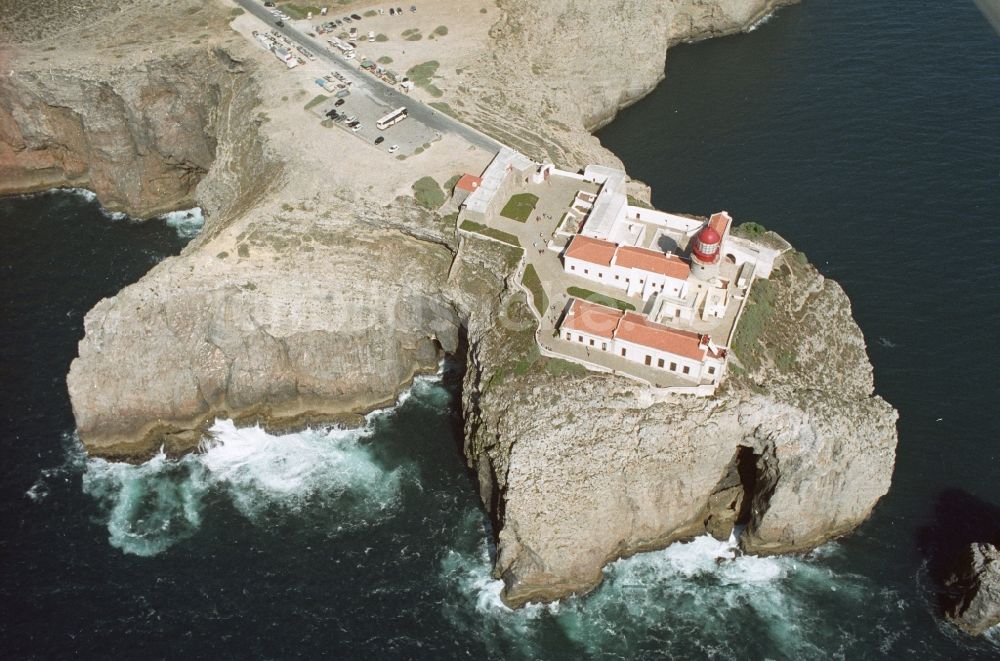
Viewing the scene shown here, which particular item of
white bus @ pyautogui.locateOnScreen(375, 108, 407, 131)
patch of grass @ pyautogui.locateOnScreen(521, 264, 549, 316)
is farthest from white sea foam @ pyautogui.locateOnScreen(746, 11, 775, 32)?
patch of grass @ pyautogui.locateOnScreen(521, 264, 549, 316)

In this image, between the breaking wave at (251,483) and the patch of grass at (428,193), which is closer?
the breaking wave at (251,483)

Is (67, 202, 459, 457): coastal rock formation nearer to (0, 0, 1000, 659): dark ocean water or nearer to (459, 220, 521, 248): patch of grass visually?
(0, 0, 1000, 659): dark ocean water

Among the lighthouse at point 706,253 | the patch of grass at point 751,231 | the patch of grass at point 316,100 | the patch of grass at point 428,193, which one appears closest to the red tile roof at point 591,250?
the lighthouse at point 706,253

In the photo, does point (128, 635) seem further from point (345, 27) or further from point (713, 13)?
point (713, 13)

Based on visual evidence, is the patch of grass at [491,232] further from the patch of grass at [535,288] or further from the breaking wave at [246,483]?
the breaking wave at [246,483]

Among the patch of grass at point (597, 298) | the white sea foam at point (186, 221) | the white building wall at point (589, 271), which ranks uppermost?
the white building wall at point (589, 271)

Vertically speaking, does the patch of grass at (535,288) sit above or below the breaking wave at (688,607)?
above
